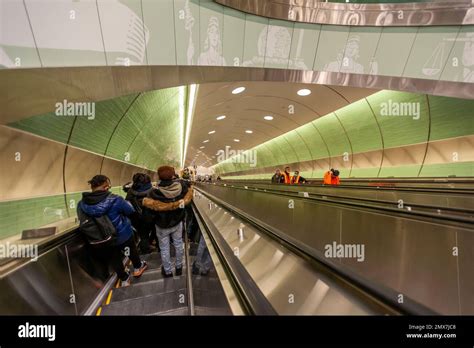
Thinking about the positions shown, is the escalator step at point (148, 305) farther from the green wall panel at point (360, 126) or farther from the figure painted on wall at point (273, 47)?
the green wall panel at point (360, 126)

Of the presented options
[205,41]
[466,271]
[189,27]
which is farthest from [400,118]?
[466,271]

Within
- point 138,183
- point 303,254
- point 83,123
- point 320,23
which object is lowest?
point 303,254

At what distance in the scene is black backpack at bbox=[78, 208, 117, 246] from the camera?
3150mm

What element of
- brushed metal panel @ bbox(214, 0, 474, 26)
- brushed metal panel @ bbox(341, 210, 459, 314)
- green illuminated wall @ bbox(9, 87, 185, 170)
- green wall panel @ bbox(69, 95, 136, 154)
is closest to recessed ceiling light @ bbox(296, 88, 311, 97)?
brushed metal panel @ bbox(214, 0, 474, 26)

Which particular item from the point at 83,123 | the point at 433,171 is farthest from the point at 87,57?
the point at 433,171

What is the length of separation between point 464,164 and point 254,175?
30.2 metres

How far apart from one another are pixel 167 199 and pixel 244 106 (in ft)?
35.7

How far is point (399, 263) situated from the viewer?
8.95 feet

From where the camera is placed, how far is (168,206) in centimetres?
385

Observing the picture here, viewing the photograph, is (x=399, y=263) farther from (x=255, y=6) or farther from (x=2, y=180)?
(x=255, y=6)

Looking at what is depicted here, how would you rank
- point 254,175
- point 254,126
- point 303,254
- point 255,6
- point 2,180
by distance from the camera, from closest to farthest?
point 303,254 → point 2,180 → point 255,6 → point 254,126 → point 254,175

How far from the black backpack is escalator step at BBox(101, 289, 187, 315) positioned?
35.7 inches

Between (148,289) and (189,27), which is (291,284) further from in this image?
(189,27)

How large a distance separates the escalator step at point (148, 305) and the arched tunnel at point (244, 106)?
3 centimetres
